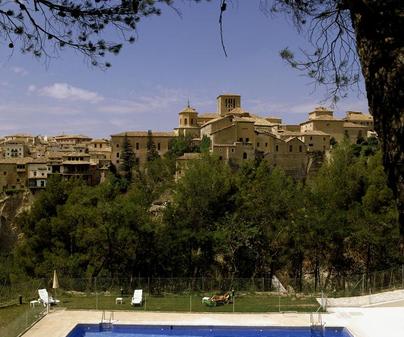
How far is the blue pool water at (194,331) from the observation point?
48.3 ft

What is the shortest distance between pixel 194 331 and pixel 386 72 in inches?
515

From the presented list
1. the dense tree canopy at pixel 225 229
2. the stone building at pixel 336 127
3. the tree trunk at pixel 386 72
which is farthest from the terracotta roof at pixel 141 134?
the tree trunk at pixel 386 72

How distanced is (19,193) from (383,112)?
6640cm

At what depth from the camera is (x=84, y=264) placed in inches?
942

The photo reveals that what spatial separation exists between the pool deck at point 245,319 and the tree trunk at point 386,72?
11.9m

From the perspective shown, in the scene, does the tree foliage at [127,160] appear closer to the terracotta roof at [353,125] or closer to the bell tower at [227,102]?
the bell tower at [227,102]

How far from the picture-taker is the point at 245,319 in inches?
624

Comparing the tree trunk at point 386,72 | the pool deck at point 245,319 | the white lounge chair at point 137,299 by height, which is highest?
the tree trunk at point 386,72

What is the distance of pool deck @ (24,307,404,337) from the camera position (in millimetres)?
14320

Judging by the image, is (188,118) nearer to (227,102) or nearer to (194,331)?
(227,102)

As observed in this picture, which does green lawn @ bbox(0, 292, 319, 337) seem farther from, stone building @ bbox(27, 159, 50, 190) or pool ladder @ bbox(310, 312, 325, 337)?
stone building @ bbox(27, 159, 50, 190)

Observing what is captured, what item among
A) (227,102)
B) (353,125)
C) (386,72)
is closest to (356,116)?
(353,125)

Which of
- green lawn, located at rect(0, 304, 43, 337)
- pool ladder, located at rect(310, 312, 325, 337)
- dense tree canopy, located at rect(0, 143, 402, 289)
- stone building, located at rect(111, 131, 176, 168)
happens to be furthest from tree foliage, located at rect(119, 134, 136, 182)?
pool ladder, located at rect(310, 312, 325, 337)

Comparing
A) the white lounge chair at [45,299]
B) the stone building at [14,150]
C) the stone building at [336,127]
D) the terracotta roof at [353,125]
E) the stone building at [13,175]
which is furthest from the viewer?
the stone building at [14,150]
